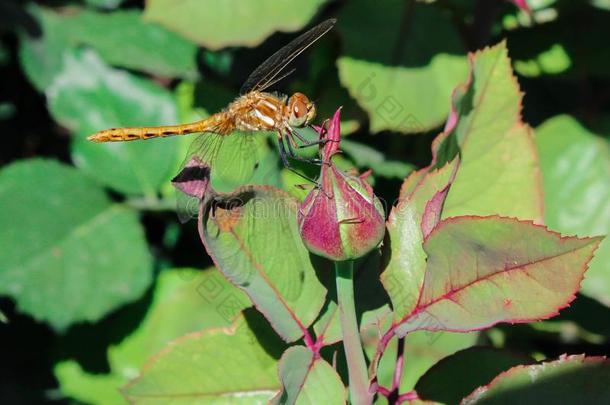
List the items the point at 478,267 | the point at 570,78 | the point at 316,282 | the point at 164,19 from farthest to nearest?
1. the point at 570,78
2. the point at 164,19
3. the point at 316,282
4. the point at 478,267

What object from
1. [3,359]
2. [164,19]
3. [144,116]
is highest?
[164,19]

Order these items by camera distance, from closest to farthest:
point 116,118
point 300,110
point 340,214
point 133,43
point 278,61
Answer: point 340,214 → point 300,110 → point 278,61 → point 116,118 → point 133,43

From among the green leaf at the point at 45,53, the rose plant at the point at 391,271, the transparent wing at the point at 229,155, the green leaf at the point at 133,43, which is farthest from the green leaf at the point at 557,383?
the green leaf at the point at 45,53

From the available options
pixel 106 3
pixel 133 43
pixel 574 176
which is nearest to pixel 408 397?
pixel 574 176

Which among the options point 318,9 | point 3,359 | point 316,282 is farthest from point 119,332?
point 316,282

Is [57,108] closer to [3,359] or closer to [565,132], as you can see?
[3,359]

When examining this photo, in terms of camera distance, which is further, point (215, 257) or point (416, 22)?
point (416, 22)

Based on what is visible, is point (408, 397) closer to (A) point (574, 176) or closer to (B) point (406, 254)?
(B) point (406, 254)
